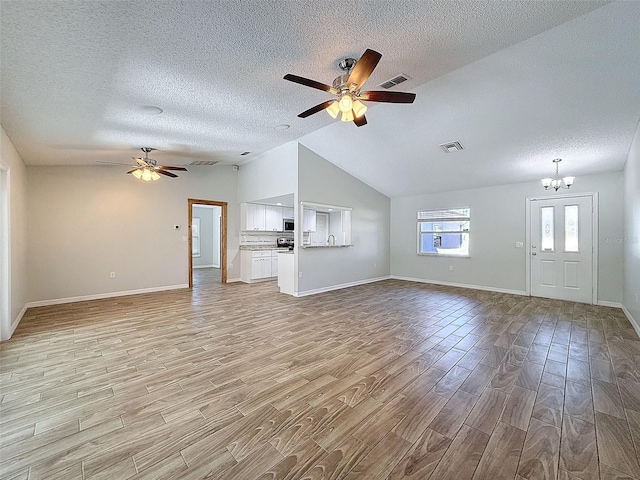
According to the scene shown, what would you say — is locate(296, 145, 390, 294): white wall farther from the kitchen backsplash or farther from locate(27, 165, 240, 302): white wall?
locate(27, 165, 240, 302): white wall

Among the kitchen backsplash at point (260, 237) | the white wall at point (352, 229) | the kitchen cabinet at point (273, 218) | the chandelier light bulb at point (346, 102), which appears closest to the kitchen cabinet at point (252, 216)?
the kitchen cabinet at point (273, 218)

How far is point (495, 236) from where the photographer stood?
6543mm

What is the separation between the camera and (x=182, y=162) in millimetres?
6188

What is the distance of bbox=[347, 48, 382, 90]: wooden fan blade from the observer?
6.82 feet

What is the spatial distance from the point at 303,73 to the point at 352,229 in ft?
15.5

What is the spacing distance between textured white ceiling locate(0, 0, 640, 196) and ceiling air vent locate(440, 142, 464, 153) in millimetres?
156

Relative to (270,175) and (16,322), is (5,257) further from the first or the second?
(270,175)

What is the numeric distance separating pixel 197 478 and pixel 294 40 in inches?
122

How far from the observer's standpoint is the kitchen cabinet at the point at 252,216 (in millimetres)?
7812

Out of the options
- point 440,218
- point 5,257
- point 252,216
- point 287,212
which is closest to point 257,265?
point 252,216

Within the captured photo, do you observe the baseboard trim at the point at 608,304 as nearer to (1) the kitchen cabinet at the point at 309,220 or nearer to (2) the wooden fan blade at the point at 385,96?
(2) the wooden fan blade at the point at 385,96

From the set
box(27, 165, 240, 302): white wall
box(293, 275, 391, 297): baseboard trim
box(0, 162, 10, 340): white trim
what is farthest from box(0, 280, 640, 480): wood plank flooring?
box(293, 275, 391, 297): baseboard trim

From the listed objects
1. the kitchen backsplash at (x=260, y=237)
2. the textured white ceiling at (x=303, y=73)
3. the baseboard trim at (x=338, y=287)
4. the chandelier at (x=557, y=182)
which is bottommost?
the baseboard trim at (x=338, y=287)

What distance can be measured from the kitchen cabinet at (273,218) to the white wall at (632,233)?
24.0 ft
